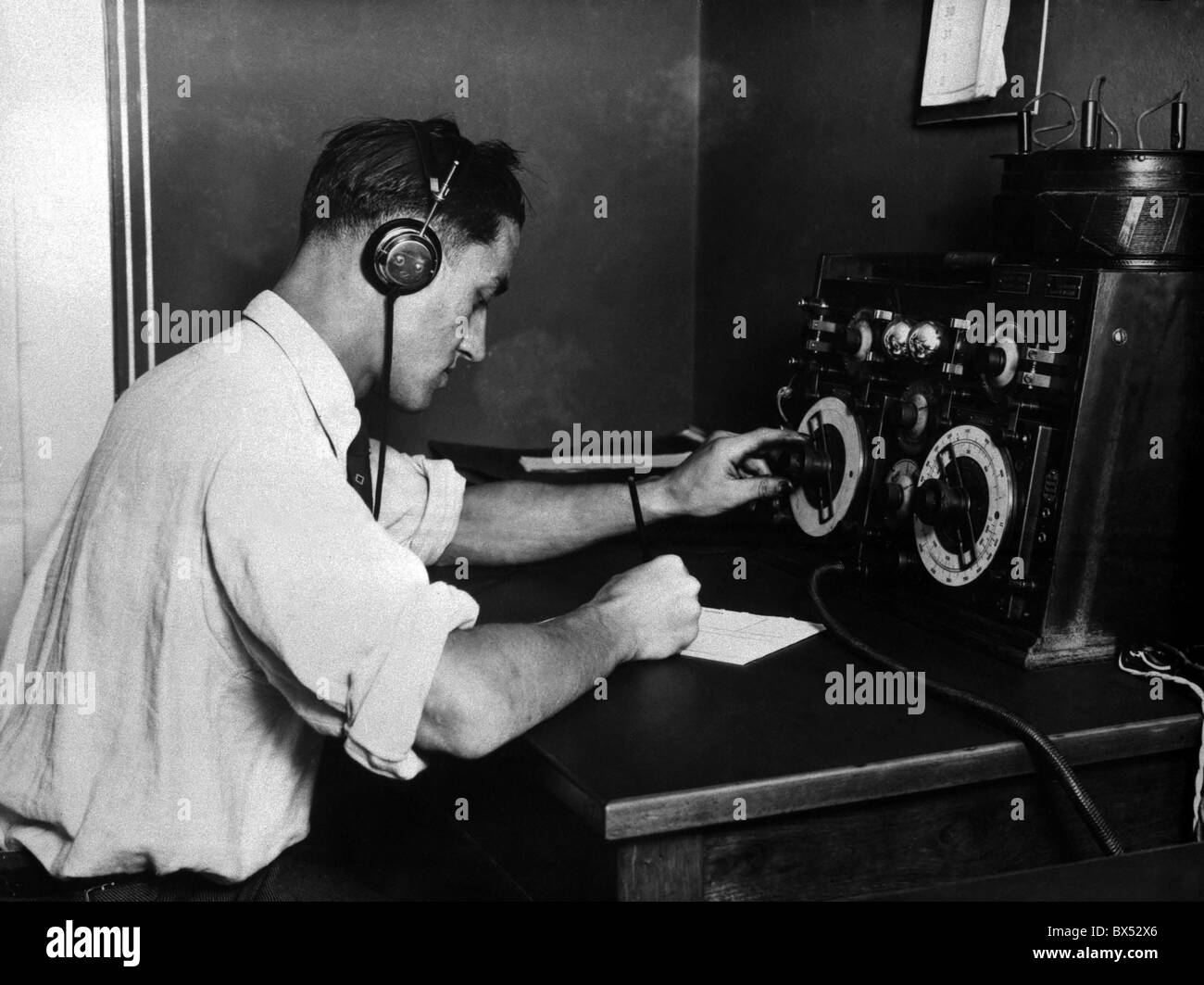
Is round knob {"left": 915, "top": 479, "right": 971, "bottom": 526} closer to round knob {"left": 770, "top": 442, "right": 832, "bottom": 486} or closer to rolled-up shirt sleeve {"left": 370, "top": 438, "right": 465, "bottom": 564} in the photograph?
round knob {"left": 770, "top": 442, "right": 832, "bottom": 486}

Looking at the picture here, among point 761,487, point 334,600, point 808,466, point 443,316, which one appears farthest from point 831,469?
point 334,600

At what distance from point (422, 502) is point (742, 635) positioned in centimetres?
60

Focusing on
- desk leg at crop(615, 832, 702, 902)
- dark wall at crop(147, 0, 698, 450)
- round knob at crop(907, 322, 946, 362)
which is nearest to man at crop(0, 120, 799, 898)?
desk leg at crop(615, 832, 702, 902)

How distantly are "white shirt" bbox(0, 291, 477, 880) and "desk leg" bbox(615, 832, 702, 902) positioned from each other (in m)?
0.23

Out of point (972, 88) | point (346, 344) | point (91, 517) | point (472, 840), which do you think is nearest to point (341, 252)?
point (346, 344)

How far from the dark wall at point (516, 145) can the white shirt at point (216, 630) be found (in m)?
1.05

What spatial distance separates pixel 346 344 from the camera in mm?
1430

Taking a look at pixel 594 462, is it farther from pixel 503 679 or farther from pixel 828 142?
pixel 503 679

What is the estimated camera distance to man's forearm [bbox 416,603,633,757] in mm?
1128

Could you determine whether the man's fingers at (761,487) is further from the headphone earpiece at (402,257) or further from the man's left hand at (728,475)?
the headphone earpiece at (402,257)

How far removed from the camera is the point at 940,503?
4.54ft

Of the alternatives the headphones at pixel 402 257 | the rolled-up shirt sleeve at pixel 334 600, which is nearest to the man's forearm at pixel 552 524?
the headphones at pixel 402 257
